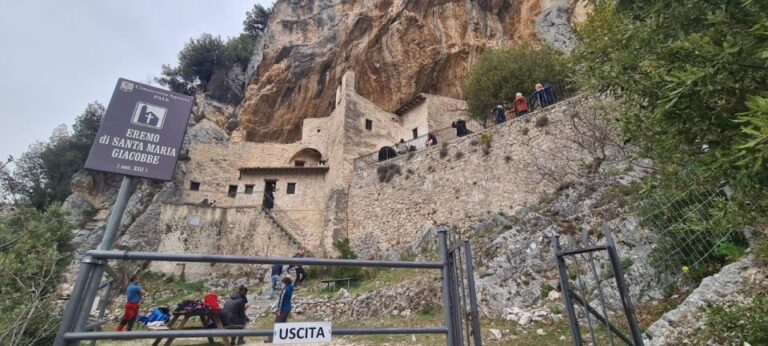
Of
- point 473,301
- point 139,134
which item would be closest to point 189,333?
point 473,301

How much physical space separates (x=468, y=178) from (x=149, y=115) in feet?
39.9

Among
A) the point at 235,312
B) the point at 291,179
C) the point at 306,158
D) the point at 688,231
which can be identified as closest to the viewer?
the point at 688,231

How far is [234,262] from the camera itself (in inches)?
74.9

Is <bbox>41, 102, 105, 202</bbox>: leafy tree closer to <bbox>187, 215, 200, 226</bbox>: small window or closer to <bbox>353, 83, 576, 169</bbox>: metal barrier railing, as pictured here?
<bbox>187, 215, 200, 226</bbox>: small window

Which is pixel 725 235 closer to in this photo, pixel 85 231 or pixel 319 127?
pixel 319 127

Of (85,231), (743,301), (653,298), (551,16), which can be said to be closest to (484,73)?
(551,16)

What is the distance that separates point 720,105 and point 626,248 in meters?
4.73

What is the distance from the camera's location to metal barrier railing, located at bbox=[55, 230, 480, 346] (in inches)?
63.4

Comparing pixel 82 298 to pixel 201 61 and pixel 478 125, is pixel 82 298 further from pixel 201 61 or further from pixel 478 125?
pixel 201 61

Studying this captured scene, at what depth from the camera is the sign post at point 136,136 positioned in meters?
2.48

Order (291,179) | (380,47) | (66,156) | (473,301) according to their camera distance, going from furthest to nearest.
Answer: (66,156) → (380,47) → (291,179) → (473,301)

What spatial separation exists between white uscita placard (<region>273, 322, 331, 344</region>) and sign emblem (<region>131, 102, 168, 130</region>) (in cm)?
182

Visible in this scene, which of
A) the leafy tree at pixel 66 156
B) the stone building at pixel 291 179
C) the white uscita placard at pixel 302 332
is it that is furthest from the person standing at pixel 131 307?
the leafy tree at pixel 66 156

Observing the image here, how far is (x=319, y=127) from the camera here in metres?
24.1
